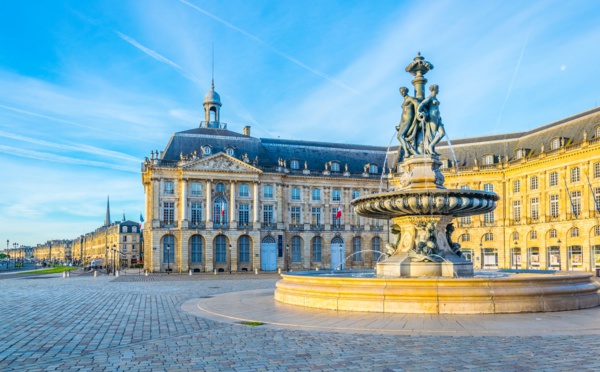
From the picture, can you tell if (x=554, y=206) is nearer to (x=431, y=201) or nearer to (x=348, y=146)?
(x=348, y=146)

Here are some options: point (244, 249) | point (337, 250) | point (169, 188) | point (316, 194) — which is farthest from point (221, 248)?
point (337, 250)

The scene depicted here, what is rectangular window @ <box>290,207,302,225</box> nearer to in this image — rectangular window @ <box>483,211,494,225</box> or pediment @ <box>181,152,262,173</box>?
pediment @ <box>181,152,262,173</box>

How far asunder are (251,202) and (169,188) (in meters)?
9.52

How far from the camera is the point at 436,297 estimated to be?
13172 millimetres

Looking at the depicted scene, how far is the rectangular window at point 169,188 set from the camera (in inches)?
2354

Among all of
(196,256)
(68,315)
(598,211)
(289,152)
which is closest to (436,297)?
(68,315)

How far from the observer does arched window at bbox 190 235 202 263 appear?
6034 cm

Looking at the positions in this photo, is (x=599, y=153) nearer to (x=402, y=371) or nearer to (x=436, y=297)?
(x=436, y=297)

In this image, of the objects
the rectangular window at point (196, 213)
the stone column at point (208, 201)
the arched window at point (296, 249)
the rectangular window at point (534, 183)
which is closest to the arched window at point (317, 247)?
the arched window at point (296, 249)

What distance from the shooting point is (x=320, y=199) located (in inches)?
2648

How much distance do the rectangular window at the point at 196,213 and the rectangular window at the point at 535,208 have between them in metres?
36.8

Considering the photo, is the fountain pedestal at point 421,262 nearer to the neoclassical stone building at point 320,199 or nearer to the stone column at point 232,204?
the neoclassical stone building at point 320,199

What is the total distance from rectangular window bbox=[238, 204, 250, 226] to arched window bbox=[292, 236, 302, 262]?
677cm

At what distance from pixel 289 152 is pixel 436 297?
5653cm
